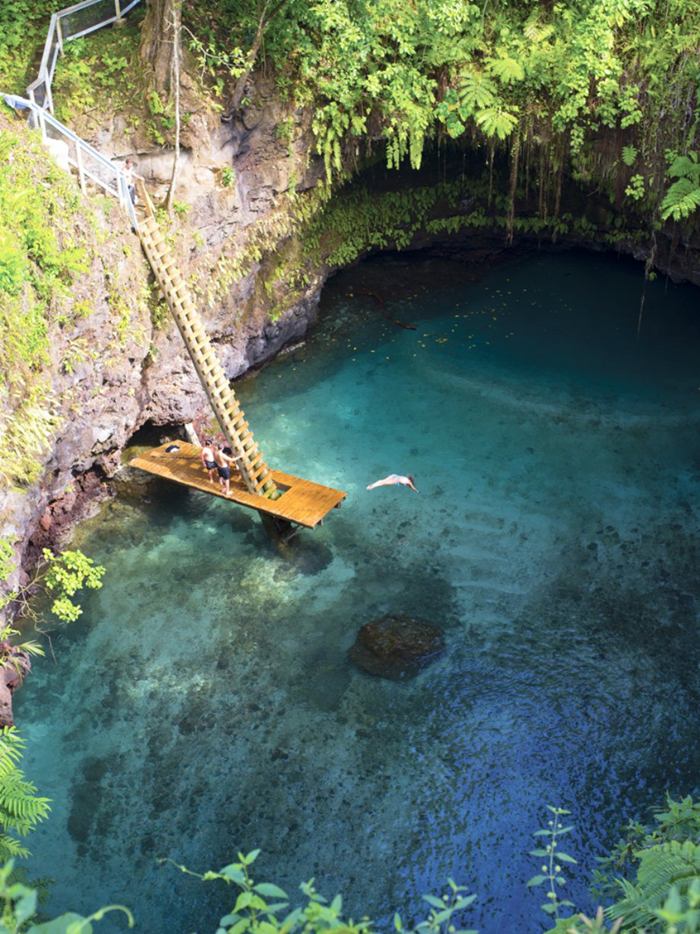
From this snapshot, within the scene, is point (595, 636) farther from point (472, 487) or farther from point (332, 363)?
point (332, 363)

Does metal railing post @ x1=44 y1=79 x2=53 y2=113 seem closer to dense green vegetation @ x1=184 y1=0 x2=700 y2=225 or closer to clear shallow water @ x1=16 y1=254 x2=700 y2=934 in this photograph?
dense green vegetation @ x1=184 y1=0 x2=700 y2=225

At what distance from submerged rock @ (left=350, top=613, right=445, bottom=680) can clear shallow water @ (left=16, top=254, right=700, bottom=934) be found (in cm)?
20

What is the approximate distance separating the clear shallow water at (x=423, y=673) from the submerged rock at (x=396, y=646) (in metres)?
0.20

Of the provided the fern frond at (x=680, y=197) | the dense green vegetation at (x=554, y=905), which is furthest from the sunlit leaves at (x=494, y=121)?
the dense green vegetation at (x=554, y=905)

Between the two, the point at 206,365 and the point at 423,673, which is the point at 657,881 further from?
the point at 206,365

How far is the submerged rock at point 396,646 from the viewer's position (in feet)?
39.4

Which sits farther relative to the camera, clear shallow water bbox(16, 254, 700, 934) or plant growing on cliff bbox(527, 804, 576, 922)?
clear shallow water bbox(16, 254, 700, 934)

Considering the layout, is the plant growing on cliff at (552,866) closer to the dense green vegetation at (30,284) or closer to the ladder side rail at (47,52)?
the dense green vegetation at (30,284)

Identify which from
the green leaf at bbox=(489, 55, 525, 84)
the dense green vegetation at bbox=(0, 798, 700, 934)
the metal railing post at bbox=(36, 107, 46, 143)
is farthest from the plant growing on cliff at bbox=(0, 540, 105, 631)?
the green leaf at bbox=(489, 55, 525, 84)

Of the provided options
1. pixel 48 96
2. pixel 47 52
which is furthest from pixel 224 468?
pixel 47 52

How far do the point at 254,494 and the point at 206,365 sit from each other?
227 centimetres

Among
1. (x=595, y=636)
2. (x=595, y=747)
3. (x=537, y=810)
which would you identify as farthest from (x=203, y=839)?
(x=595, y=636)

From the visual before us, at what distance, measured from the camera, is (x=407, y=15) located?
51.4ft

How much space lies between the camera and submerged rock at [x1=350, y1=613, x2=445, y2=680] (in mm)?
12000
